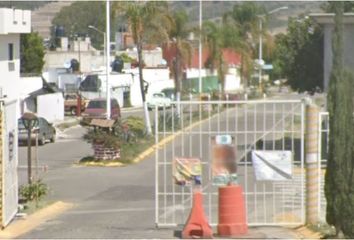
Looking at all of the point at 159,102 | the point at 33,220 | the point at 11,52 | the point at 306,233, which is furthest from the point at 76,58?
the point at 306,233

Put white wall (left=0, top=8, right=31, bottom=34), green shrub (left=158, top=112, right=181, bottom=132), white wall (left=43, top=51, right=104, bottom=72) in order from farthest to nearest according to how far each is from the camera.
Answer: white wall (left=43, top=51, right=104, bottom=72) < white wall (left=0, top=8, right=31, bottom=34) < green shrub (left=158, top=112, right=181, bottom=132)

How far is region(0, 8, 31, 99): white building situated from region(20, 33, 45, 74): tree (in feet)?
103

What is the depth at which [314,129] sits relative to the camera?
15320mm

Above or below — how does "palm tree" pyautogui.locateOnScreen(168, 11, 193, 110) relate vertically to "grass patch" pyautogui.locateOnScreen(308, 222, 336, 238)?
above

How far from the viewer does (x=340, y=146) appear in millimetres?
13727

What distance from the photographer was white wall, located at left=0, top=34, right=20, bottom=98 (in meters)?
38.2

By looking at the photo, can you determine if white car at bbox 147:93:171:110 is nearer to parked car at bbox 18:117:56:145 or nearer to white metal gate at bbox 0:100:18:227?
white metal gate at bbox 0:100:18:227

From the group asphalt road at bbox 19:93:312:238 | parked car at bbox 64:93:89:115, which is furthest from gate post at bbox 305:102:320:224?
parked car at bbox 64:93:89:115

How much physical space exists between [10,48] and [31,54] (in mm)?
34409

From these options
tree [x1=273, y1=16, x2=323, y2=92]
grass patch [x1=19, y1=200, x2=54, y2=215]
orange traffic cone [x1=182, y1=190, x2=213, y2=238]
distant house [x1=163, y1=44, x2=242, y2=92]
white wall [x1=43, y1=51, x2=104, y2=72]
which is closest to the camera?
orange traffic cone [x1=182, y1=190, x2=213, y2=238]

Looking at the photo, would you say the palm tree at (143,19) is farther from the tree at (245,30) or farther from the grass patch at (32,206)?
the tree at (245,30)

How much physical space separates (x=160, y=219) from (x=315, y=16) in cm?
1514

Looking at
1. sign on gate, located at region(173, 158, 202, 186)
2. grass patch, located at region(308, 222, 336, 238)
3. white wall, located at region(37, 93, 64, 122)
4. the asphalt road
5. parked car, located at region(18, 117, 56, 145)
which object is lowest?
the asphalt road

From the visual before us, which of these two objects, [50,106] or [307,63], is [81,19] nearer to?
[50,106]
